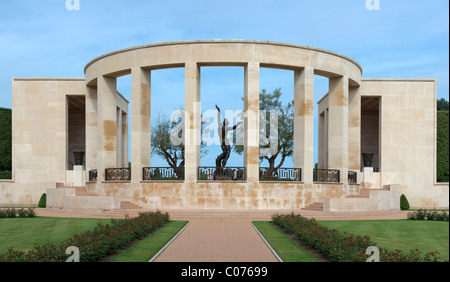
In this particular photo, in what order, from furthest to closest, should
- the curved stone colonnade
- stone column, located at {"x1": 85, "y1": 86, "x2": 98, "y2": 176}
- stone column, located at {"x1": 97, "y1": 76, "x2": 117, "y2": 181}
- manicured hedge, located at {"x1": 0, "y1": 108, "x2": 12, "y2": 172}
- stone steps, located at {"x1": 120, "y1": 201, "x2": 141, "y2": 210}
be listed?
manicured hedge, located at {"x1": 0, "y1": 108, "x2": 12, "y2": 172} → stone column, located at {"x1": 85, "y1": 86, "x2": 98, "y2": 176} → stone column, located at {"x1": 97, "y1": 76, "x2": 117, "y2": 181} → the curved stone colonnade → stone steps, located at {"x1": 120, "y1": 201, "x2": 141, "y2": 210}

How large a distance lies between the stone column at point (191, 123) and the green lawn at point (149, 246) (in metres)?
8.54

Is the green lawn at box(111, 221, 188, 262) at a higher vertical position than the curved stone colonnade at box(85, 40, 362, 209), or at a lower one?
lower

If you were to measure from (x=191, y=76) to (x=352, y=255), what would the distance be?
1895cm

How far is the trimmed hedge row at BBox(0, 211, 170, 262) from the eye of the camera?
10133mm

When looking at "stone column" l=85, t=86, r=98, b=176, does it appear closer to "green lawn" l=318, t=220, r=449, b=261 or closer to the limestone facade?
the limestone facade

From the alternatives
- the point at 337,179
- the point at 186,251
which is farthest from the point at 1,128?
the point at 186,251

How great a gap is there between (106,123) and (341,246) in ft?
74.0

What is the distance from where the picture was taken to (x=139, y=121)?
1117 inches

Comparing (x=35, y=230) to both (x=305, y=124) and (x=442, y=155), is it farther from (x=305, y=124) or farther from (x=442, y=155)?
(x=442, y=155)

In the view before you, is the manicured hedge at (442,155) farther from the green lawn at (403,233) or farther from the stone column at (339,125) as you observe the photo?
the green lawn at (403,233)

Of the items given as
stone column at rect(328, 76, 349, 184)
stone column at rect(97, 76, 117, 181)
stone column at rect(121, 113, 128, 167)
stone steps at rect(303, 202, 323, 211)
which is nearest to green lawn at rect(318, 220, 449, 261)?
stone steps at rect(303, 202, 323, 211)

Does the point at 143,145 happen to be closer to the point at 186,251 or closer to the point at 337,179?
the point at 337,179

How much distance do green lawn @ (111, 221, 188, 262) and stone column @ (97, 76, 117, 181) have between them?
13.7 meters
